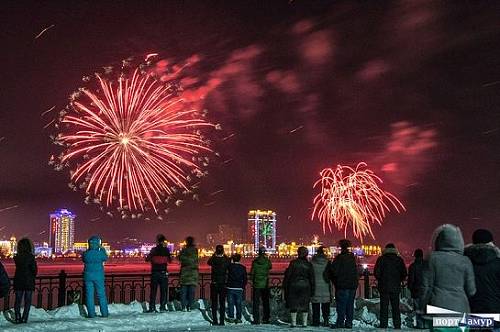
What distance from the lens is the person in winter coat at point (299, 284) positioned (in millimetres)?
14695

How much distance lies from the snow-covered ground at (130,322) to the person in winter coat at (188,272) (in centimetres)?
44

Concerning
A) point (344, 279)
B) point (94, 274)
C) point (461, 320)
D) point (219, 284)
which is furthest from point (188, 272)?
Answer: point (461, 320)

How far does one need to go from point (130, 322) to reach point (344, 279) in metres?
4.87

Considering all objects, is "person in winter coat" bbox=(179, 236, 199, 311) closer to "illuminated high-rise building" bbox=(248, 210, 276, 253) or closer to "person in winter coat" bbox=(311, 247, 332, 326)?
"person in winter coat" bbox=(311, 247, 332, 326)

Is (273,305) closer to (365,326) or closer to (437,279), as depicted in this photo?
(365,326)

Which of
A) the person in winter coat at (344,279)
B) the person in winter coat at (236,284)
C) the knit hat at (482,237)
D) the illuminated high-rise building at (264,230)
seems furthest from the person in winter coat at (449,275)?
the illuminated high-rise building at (264,230)

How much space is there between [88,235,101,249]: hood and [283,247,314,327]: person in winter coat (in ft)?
14.2

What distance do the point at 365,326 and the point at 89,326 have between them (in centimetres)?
640

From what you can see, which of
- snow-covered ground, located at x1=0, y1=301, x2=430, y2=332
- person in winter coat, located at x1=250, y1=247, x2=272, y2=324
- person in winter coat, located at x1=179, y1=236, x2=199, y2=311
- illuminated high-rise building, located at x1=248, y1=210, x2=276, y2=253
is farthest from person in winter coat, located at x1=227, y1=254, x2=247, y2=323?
illuminated high-rise building, located at x1=248, y1=210, x2=276, y2=253

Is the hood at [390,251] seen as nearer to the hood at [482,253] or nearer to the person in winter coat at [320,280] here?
the person in winter coat at [320,280]

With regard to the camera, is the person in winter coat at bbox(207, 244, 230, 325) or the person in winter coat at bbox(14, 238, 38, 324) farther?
the person in winter coat at bbox(207, 244, 230, 325)

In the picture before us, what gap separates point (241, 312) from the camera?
16.4 metres

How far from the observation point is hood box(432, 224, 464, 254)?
6844mm

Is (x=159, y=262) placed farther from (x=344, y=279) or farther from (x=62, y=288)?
(x=344, y=279)
